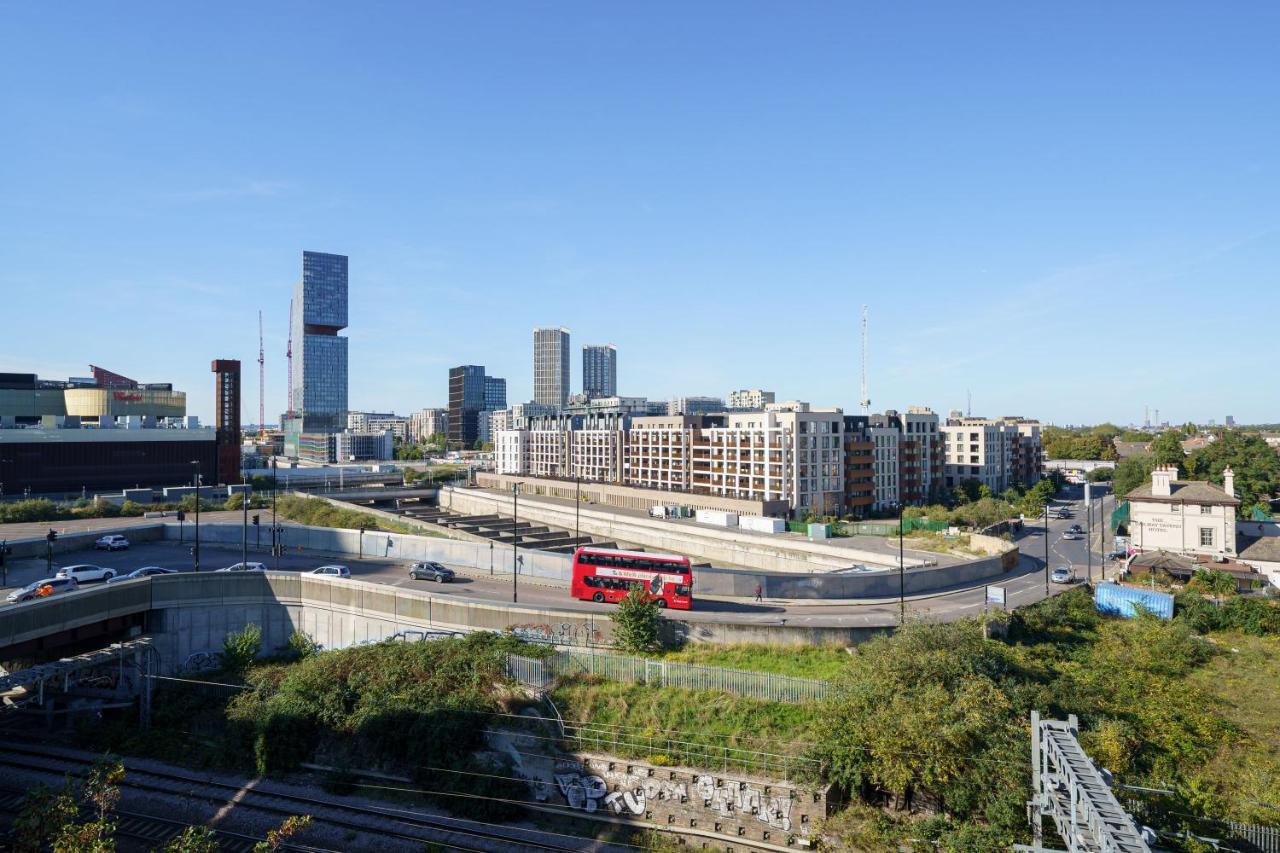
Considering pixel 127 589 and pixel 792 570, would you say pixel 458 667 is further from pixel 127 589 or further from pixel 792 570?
pixel 792 570

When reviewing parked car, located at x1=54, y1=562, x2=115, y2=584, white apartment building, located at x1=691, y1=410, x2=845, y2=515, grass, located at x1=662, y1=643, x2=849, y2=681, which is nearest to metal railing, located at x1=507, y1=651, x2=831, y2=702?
grass, located at x1=662, y1=643, x2=849, y2=681

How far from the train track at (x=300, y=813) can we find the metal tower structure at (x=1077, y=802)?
13592mm

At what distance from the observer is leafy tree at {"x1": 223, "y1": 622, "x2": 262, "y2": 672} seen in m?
36.0

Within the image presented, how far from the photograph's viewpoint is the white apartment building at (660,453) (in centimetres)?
9769

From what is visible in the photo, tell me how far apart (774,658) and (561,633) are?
9563mm

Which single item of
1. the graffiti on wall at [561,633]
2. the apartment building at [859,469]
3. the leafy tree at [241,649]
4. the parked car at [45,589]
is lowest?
the leafy tree at [241,649]

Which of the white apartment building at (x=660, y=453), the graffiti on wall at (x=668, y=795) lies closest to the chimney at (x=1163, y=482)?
the graffiti on wall at (x=668, y=795)

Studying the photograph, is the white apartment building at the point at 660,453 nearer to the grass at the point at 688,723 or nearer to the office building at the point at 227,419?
the office building at the point at 227,419

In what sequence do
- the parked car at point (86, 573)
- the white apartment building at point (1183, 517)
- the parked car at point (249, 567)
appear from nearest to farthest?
the parked car at point (86, 573) → the parked car at point (249, 567) → the white apartment building at point (1183, 517)

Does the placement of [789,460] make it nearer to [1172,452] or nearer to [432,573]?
[432,573]

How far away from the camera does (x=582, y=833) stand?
24.8 metres

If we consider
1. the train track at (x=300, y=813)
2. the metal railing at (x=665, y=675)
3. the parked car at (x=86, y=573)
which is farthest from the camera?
the parked car at (x=86, y=573)

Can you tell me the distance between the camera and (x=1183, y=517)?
56.9 meters

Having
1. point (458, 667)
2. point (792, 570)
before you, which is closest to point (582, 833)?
point (458, 667)
